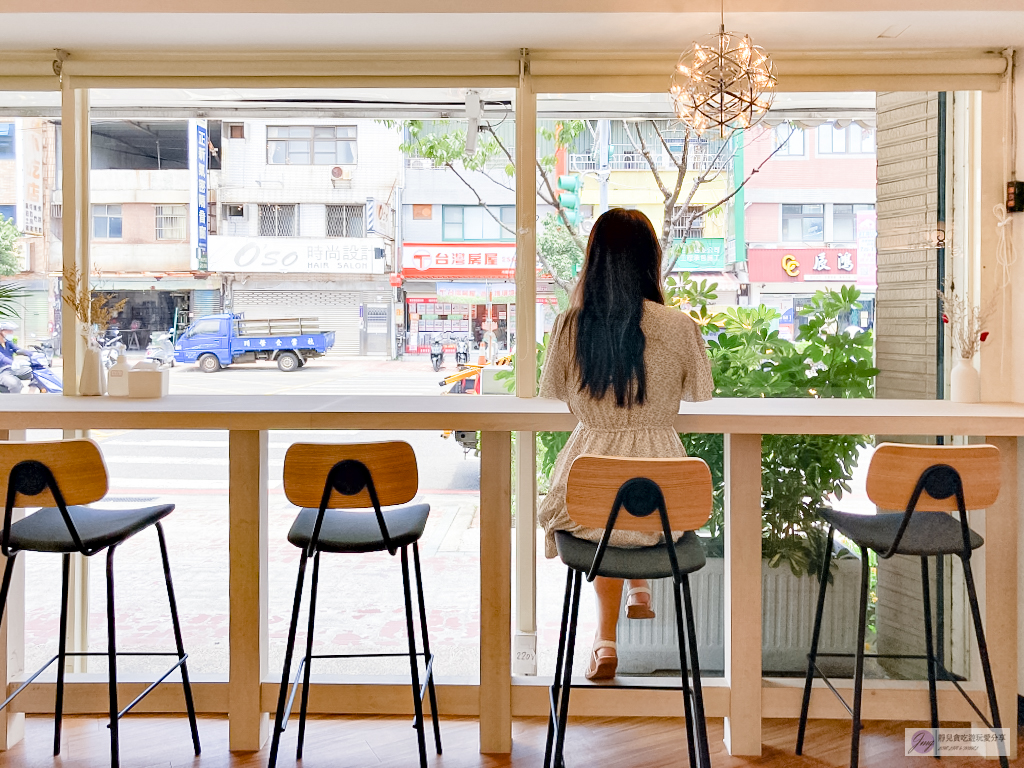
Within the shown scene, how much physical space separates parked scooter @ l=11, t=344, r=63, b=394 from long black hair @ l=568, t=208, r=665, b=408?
2.03m

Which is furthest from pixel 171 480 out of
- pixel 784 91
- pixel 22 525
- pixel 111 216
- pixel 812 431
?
pixel 784 91

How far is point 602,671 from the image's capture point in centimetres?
247

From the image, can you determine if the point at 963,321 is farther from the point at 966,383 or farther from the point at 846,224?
the point at 846,224

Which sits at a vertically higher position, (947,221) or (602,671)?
(947,221)

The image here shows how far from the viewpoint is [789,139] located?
2936 millimetres

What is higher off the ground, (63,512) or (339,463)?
(339,463)

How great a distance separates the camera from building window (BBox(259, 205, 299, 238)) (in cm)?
298

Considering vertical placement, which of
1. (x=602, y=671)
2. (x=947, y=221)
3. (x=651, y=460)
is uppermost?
(x=947, y=221)

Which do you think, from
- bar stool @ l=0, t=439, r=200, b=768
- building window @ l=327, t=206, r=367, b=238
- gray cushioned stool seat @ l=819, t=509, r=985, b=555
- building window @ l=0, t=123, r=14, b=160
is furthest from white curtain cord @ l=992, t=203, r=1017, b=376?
building window @ l=0, t=123, r=14, b=160

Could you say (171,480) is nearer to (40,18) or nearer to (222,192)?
(222,192)

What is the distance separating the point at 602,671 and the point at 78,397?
2011 mm

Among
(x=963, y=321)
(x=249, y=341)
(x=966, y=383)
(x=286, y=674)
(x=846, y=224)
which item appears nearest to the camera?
(x=286, y=674)

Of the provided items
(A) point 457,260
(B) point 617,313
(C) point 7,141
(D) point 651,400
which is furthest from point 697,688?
(C) point 7,141

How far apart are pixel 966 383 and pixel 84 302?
3102 millimetres
